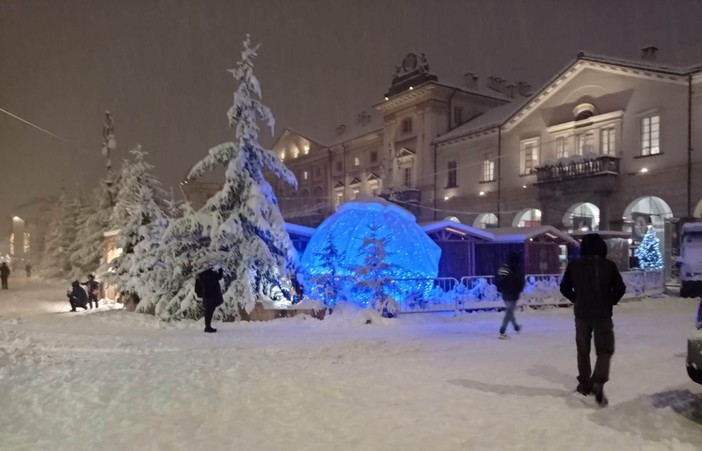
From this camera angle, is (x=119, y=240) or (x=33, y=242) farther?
(x=33, y=242)

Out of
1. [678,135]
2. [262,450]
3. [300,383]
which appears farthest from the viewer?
[678,135]

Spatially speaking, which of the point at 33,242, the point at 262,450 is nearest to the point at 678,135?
the point at 262,450

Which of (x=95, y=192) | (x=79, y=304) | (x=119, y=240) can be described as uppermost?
(x=95, y=192)

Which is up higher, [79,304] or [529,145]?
[529,145]

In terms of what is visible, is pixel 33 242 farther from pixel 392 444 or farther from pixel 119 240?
pixel 392 444

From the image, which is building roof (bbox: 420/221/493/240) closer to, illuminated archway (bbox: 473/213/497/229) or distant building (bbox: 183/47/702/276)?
distant building (bbox: 183/47/702/276)

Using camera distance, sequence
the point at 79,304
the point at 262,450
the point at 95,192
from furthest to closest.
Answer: the point at 95,192, the point at 79,304, the point at 262,450

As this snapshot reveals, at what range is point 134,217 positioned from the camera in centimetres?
2191

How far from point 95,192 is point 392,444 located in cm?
4973

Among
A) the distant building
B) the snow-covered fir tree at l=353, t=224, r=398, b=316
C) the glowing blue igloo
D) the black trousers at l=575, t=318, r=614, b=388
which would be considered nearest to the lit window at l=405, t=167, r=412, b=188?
the distant building

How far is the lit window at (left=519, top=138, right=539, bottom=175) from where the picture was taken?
38469mm

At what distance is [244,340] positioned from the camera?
12523mm

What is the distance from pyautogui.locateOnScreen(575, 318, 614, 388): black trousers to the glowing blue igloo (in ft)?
31.7

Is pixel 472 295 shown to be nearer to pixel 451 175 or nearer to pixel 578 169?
pixel 578 169
